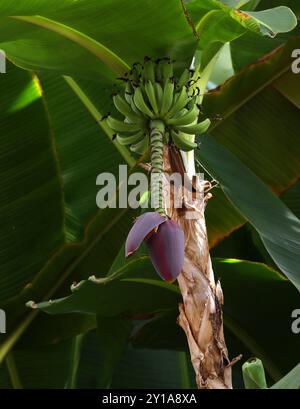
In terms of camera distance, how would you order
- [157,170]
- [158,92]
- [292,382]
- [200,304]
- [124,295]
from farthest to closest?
[124,295]
[158,92]
[200,304]
[157,170]
[292,382]

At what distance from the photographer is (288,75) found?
6.69 ft

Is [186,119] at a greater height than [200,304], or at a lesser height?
greater

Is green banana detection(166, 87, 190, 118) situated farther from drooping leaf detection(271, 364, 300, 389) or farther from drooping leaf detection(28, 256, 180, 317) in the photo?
drooping leaf detection(271, 364, 300, 389)

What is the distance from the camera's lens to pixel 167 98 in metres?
1.40

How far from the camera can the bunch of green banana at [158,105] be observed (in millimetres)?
1404

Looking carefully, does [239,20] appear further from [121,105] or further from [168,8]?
[121,105]

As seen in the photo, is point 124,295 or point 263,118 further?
point 263,118

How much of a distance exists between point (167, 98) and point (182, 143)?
0.09 m

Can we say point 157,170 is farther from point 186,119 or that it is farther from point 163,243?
point 186,119

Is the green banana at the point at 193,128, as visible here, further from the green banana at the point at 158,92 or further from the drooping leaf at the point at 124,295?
the drooping leaf at the point at 124,295

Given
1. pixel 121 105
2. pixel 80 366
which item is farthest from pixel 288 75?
pixel 80 366

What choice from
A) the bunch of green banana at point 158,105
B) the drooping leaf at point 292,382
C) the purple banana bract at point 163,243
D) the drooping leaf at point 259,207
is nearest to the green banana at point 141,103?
the bunch of green banana at point 158,105

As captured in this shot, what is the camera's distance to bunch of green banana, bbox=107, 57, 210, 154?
140cm

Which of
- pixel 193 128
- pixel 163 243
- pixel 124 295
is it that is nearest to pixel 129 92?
pixel 193 128
